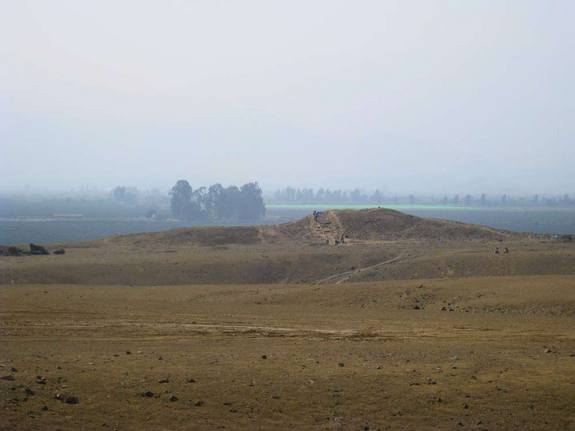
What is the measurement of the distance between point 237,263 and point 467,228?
30106 millimetres

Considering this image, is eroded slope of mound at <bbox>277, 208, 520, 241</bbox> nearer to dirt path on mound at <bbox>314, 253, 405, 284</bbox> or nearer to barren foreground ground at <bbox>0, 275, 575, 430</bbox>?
dirt path on mound at <bbox>314, 253, 405, 284</bbox>

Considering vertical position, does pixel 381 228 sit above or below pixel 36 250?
above

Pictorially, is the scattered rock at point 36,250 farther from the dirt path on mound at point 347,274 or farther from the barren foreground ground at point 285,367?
the barren foreground ground at point 285,367

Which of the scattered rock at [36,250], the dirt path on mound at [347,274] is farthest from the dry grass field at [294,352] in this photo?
the scattered rock at [36,250]

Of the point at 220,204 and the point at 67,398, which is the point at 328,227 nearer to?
the point at 67,398

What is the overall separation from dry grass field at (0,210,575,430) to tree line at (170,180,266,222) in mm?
136159

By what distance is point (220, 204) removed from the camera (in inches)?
7023

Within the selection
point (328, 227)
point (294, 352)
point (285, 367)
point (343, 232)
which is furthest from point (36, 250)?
point (285, 367)

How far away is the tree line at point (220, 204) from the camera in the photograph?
17812 centimetres

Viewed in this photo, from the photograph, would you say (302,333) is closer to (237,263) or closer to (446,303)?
(446,303)

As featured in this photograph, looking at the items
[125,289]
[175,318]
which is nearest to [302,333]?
[175,318]

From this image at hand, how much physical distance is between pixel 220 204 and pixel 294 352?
163 meters

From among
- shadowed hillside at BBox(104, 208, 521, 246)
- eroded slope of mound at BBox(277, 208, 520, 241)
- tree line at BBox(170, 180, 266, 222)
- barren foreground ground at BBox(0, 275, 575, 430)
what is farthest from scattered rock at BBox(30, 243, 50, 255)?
tree line at BBox(170, 180, 266, 222)

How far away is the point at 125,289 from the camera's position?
34.4 m
